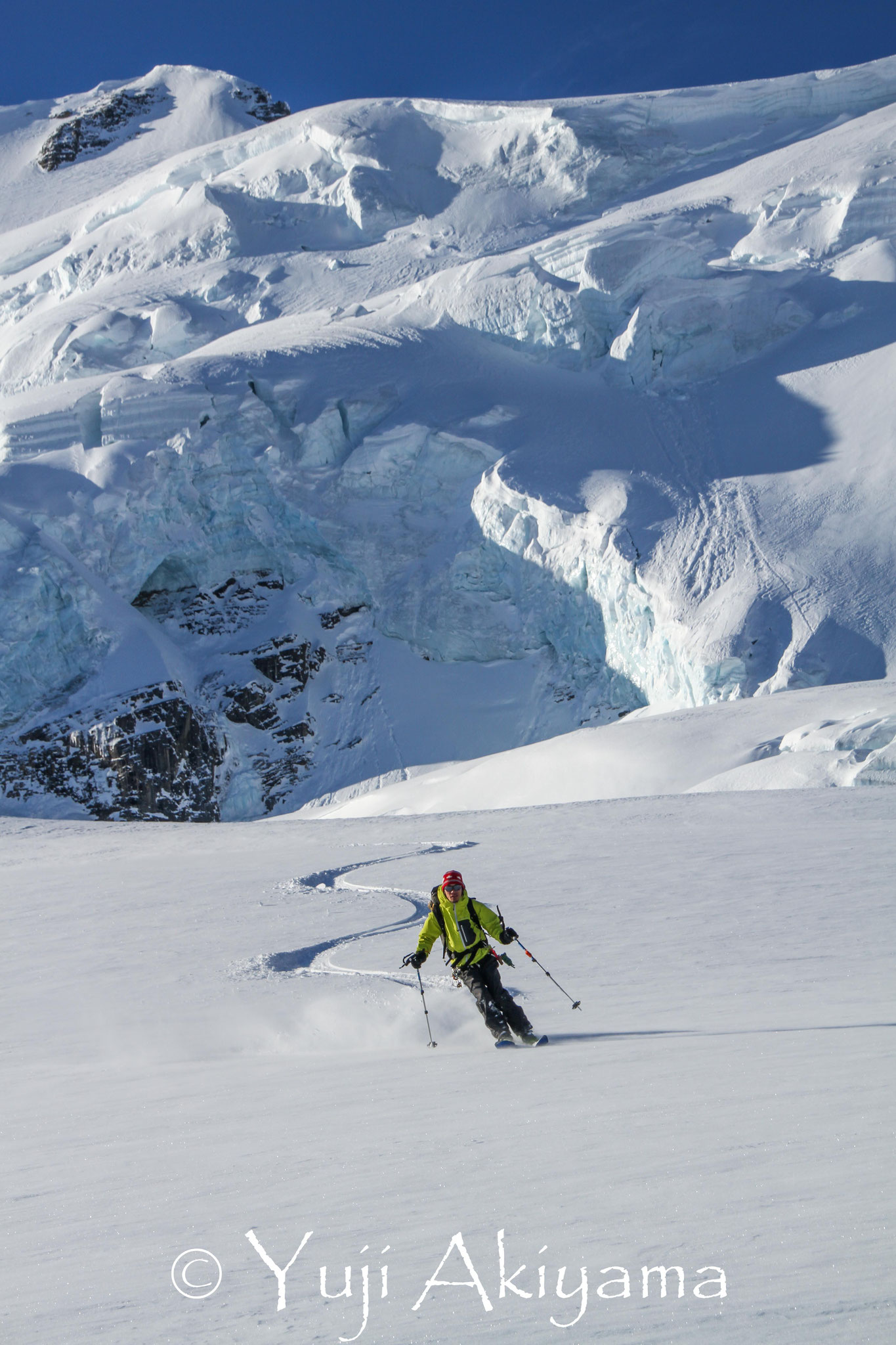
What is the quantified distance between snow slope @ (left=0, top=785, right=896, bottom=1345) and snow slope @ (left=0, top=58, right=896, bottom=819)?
16.7m

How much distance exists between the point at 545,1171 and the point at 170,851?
37.2ft

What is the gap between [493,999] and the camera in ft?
18.6

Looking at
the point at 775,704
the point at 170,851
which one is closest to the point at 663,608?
the point at 775,704

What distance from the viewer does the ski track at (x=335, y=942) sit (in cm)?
746

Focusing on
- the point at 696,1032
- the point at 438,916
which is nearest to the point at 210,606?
the point at 438,916

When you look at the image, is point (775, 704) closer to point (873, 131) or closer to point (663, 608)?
point (663, 608)

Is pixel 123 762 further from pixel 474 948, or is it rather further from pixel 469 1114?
pixel 469 1114

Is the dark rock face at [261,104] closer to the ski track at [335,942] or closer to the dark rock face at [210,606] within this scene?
the dark rock face at [210,606]

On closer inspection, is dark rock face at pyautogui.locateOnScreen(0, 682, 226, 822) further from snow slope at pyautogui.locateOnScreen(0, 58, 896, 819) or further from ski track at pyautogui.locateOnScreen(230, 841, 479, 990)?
ski track at pyautogui.locateOnScreen(230, 841, 479, 990)

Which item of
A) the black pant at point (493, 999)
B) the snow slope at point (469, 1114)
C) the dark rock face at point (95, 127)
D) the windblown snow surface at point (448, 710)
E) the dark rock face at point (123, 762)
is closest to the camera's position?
the snow slope at point (469, 1114)

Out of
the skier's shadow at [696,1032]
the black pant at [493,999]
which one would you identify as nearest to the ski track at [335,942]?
the black pant at [493,999]

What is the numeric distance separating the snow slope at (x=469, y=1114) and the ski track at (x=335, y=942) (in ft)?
0.14

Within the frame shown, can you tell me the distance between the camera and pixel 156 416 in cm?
3241

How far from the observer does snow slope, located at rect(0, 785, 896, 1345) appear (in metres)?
2.34
